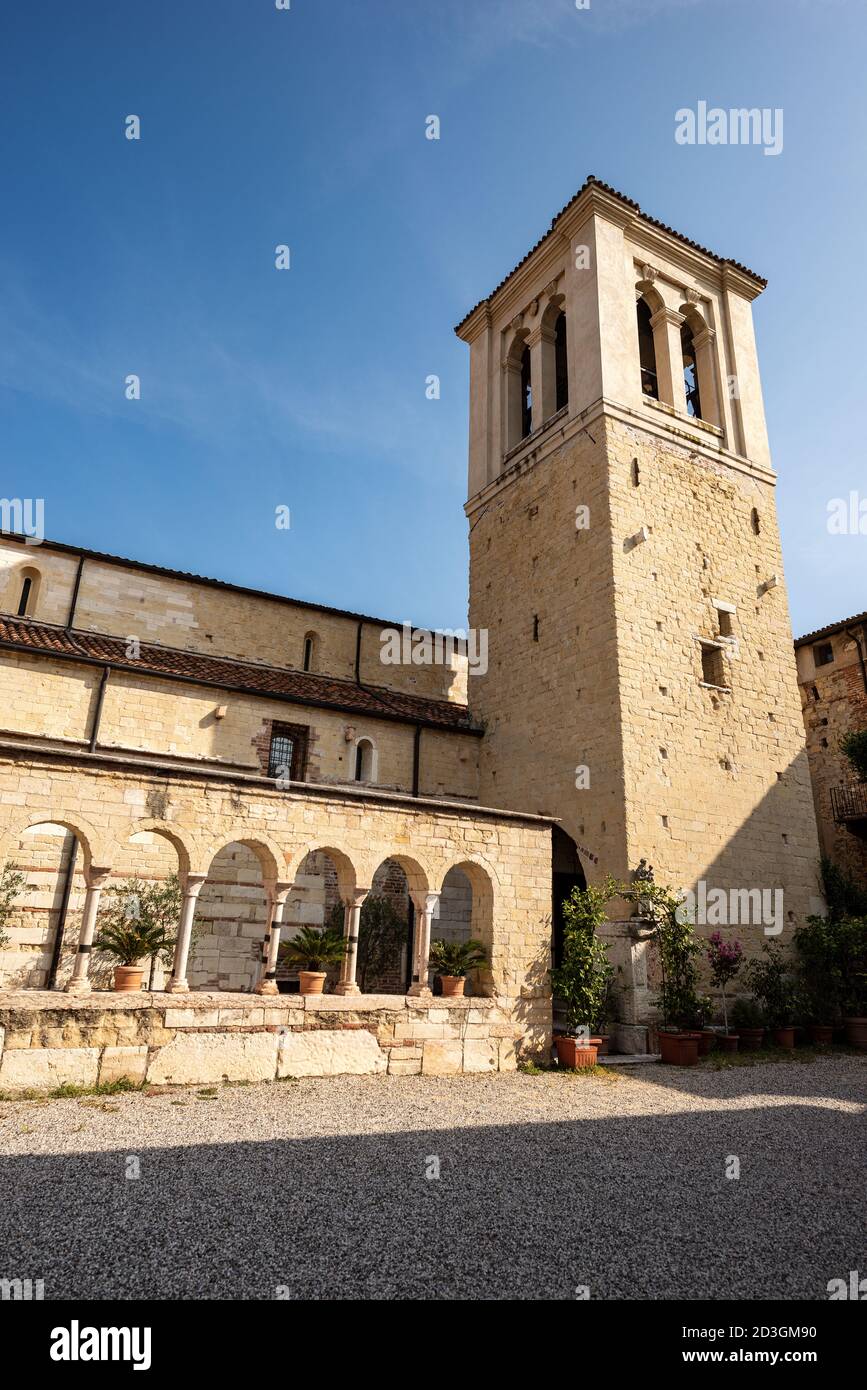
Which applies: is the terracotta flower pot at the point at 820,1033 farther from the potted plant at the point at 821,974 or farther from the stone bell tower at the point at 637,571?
the stone bell tower at the point at 637,571

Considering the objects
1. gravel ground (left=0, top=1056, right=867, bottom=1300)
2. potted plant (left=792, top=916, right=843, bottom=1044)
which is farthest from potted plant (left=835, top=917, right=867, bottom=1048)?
gravel ground (left=0, top=1056, right=867, bottom=1300)

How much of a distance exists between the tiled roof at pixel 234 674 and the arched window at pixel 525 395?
854cm

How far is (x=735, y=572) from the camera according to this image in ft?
58.4

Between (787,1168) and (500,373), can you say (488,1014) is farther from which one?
(500,373)

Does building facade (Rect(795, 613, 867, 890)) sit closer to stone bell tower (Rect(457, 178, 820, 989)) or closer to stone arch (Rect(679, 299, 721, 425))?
stone bell tower (Rect(457, 178, 820, 989))

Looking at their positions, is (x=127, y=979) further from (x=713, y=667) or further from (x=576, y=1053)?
(x=713, y=667)

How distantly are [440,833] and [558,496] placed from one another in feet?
32.8

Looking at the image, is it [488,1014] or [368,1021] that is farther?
[488,1014]

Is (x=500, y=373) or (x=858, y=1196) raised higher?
(x=500, y=373)

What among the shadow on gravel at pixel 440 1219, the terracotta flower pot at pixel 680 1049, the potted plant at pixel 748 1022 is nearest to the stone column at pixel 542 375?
the potted plant at pixel 748 1022

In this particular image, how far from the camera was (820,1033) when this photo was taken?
14.2m

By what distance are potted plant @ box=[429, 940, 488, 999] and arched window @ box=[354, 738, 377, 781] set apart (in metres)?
6.80

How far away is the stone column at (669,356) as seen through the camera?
18875mm
